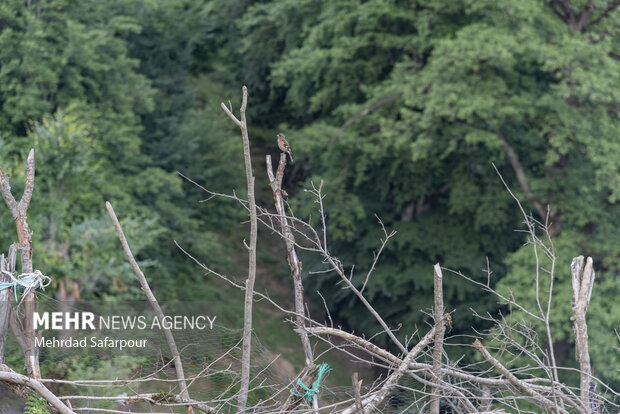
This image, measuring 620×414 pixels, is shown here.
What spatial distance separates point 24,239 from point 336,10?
993cm

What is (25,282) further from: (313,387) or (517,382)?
(517,382)

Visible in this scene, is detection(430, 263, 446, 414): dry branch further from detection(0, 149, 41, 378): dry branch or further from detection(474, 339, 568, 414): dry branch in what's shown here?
detection(0, 149, 41, 378): dry branch

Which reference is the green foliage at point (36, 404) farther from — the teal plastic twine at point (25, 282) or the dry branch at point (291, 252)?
the dry branch at point (291, 252)

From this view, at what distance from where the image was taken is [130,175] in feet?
41.6

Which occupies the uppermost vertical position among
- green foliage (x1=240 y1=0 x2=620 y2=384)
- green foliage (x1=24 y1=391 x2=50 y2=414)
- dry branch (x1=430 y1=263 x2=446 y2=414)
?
dry branch (x1=430 y1=263 x2=446 y2=414)

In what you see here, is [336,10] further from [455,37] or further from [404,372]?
[404,372]

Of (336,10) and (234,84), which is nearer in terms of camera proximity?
(336,10)

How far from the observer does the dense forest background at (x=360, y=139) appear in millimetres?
10078

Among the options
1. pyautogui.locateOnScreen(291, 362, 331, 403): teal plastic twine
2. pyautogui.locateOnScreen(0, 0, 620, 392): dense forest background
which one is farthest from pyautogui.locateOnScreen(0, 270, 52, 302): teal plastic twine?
pyautogui.locateOnScreen(0, 0, 620, 392): dense forest background

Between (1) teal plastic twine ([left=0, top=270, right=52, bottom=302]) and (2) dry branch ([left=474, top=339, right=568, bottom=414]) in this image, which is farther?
(1) teal plastic twine ([left=0, top=270, right=52, bottom=302])

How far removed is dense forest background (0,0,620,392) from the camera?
10.1m

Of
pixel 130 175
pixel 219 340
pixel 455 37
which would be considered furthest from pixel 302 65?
pixel 219 340

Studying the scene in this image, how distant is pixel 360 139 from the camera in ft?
40.3

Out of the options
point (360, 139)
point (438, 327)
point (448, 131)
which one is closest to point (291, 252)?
point (438, 327)
